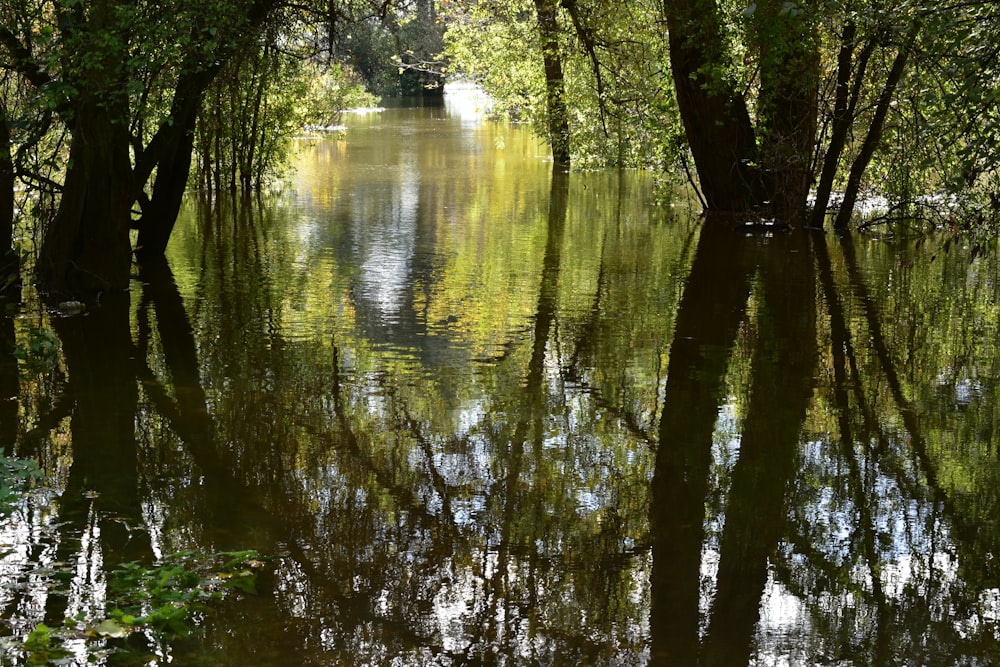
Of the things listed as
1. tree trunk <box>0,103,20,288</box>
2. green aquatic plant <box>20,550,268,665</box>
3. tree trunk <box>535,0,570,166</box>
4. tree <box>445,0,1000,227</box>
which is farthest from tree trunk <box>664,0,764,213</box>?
green aquatic plant <box>20,550,268,665</box>

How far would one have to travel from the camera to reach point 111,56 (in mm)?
9750

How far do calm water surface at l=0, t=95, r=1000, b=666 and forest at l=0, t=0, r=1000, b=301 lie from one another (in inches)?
47.8

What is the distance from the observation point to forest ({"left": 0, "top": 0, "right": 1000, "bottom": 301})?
9.38 m

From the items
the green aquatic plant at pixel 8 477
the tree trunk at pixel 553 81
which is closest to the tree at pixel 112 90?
the green aquatic plant at pixel 8 477

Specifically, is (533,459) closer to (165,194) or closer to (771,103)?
(165,194)

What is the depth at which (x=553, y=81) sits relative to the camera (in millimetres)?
22547

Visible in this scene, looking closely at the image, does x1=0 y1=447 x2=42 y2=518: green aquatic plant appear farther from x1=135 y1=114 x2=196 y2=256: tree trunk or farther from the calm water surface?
x1=135 y1=114 x2=196 y2=256: tree trunk

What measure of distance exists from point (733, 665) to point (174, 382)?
5347 millimetres

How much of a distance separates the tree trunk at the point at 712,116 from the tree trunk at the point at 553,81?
2046 mm

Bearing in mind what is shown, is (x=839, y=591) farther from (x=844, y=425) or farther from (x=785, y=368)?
(x=785, y=368)

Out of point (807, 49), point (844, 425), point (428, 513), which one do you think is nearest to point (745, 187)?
point (807, 49)

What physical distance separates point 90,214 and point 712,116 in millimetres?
→ 9495

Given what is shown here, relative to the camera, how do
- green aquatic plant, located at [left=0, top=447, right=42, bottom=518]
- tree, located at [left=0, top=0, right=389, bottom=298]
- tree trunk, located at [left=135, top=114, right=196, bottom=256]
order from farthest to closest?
tree trunk, located at [left=135, top=114, right=196, bottom=256], tree, located at [left=0, top=0, right=389, bottom=298], green aquatic plant, located at [left=0, top=447, right=42, bottom=518]

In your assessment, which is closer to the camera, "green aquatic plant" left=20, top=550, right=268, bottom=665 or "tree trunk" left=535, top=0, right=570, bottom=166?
"green aquatic plant" left=20, top=550, right=268, bottom=665
